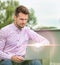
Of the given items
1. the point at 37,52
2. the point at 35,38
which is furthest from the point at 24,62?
the point at 35,38

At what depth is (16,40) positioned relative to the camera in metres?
1.81

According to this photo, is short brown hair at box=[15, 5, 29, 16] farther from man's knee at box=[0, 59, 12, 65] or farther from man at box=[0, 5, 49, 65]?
man's knee at box=[0, 59, 12, 65]

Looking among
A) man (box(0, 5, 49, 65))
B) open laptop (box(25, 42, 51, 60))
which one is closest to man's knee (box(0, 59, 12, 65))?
man (box(0, 5, 49, 65))

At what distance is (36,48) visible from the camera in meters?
1.80

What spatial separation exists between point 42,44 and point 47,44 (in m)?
A: 0.06

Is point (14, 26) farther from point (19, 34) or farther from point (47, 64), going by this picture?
point (47, 64)

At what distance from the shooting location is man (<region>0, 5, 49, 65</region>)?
1.74 meters

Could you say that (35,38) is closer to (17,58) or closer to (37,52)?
(37,52)

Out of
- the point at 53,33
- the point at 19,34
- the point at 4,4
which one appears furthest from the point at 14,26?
the point at 4,4

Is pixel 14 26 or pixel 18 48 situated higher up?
pixel 14 26

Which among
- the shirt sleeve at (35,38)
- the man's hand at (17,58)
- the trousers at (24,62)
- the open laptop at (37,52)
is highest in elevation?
the shirt sleeve at (35,38)

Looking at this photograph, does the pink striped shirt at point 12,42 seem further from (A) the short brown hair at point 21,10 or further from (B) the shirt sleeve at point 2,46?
(A) the short brown hair at point 21,10

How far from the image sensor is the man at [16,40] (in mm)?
1742

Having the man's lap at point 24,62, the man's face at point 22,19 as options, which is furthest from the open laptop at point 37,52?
the man's face at point 22,19
